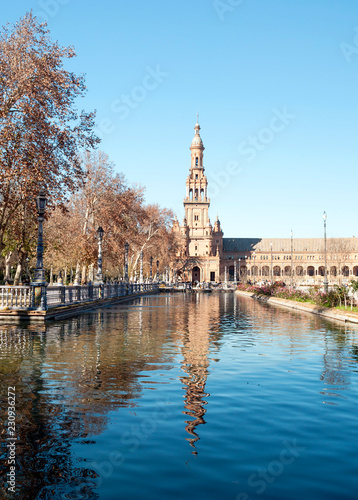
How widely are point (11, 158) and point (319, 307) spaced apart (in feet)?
57.4

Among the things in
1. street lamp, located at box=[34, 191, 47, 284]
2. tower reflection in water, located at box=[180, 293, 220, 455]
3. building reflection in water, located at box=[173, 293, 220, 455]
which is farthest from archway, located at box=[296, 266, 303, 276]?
building reflection in water, located at box=[173, 293, 220, 455]

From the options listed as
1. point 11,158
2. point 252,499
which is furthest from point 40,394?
point 11,158

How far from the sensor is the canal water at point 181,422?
4.95 meters

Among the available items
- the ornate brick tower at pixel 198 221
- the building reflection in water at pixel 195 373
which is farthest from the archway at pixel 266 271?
the building reflection in water at pixel 195 373

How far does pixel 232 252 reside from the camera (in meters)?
190

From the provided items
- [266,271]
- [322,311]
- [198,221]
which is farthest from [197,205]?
[322,311]

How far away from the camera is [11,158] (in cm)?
2600

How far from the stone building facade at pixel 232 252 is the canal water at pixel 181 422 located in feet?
441

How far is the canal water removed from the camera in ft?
16.2

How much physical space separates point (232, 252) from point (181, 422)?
184294mm

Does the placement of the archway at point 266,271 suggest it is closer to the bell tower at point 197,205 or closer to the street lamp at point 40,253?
the bell tower at point 197,205

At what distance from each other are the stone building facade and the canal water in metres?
134

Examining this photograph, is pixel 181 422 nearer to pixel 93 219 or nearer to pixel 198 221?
pixel 93 219

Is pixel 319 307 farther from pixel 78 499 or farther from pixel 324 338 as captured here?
pixel 78 499
